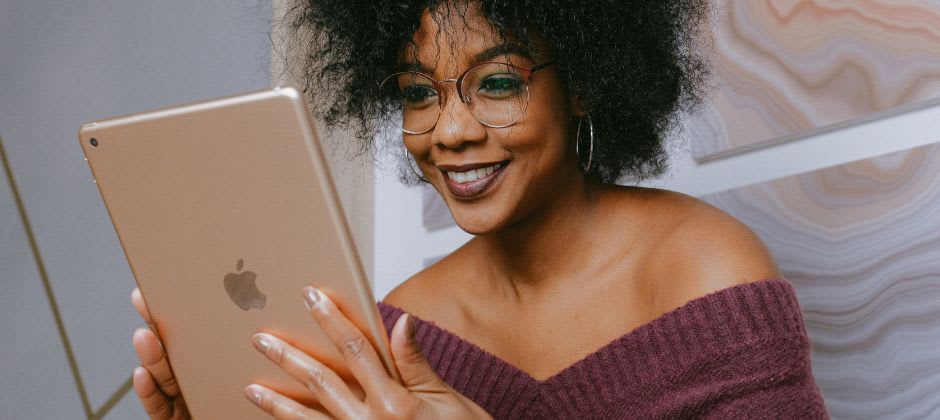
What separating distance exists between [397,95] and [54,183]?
76cm

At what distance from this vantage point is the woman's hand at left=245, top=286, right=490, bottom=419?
4.06 ft

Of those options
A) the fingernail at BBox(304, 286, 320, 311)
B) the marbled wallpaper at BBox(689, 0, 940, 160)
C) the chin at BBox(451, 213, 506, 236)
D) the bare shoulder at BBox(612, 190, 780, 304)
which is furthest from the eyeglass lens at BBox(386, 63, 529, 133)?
the marbled wallpaper at BBox(689, 0, 940, 160)

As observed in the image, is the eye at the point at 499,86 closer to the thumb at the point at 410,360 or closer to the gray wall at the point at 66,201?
the thumb at the point at 410,360

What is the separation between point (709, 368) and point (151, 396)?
2.86ft

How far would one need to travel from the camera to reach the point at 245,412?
4.62 feet

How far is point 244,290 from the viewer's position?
129cm

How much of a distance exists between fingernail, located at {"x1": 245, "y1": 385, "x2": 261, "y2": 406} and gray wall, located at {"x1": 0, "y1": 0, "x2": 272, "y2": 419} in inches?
29.4

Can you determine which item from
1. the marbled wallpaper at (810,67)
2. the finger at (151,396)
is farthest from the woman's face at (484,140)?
the marbled wallpaper at (810,67)

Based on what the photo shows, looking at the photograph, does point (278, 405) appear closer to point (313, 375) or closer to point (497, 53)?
point (313, 375)

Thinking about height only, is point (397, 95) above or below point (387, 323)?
above

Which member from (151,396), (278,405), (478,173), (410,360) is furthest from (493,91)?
(151,396)

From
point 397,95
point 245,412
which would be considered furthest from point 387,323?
point 245,412

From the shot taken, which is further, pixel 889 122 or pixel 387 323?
pixel 889 122

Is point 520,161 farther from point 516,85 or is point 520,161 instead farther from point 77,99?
point 77,99
